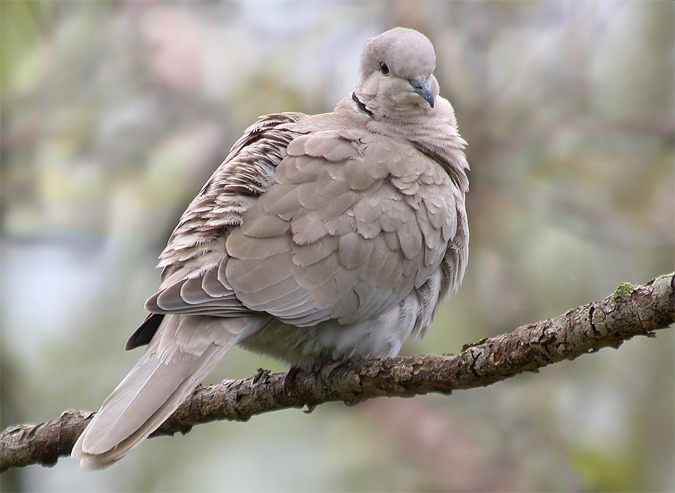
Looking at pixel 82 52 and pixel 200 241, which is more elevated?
pixel 82 52

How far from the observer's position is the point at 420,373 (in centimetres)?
223

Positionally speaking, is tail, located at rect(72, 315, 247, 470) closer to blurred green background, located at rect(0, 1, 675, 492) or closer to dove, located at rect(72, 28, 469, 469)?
dove, located at rect(72, 28, 469, 469)

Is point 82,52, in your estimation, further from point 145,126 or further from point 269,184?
point 269,184

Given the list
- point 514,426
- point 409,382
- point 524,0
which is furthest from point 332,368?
point 524,0

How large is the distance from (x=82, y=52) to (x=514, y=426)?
11.9 feet

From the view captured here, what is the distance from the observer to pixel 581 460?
13.3 ft

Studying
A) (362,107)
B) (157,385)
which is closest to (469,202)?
(362,107)

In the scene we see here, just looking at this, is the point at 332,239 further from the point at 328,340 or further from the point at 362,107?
the point at 362,107

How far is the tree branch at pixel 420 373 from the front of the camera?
71.5 inches

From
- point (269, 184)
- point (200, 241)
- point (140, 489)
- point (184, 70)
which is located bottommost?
point (140, 489)

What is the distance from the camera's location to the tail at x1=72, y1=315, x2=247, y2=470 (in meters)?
2.28

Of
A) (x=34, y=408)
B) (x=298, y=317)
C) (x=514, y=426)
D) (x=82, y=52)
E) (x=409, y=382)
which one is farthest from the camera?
(x=82, y=52)

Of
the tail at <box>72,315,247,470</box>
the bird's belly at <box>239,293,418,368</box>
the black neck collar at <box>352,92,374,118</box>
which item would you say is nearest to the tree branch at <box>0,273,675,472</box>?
the bird's belly at <box>239,293,418,368</box>

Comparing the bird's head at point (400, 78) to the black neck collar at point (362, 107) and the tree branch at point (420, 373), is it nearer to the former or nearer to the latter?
the black neck collar at point (362, 107)
